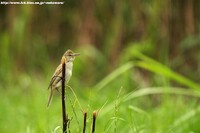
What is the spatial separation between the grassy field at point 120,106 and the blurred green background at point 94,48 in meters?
0.02

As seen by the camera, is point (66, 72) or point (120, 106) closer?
point (66, 72)

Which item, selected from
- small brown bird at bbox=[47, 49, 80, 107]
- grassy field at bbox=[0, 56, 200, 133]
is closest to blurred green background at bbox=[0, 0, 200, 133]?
grassy field at bbox=[0, 56, 200, 133]

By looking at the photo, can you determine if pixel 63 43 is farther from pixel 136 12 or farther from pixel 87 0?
pixel 136 12

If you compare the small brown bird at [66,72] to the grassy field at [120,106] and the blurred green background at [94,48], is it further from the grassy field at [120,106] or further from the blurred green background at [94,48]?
the blurred green background at [94,48]

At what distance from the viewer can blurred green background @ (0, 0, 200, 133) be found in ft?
20.1

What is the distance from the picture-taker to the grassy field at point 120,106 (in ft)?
12.9

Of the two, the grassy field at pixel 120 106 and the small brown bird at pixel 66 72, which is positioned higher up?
the grassy field at pixel 120 106

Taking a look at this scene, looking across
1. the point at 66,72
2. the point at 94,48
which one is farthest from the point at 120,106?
the point at 94,48

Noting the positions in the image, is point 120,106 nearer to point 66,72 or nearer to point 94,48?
point 66,72

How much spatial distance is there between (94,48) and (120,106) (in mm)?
3068

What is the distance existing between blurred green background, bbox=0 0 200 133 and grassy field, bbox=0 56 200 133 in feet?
0.07

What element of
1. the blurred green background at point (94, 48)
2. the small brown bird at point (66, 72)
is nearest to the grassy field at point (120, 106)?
the blurred green background at point (94, 48)

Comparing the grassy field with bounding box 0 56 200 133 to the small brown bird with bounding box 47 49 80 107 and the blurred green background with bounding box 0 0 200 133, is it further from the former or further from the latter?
the small brown bird with bounding box 47 49 80 107

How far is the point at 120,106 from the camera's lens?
15.1ft
